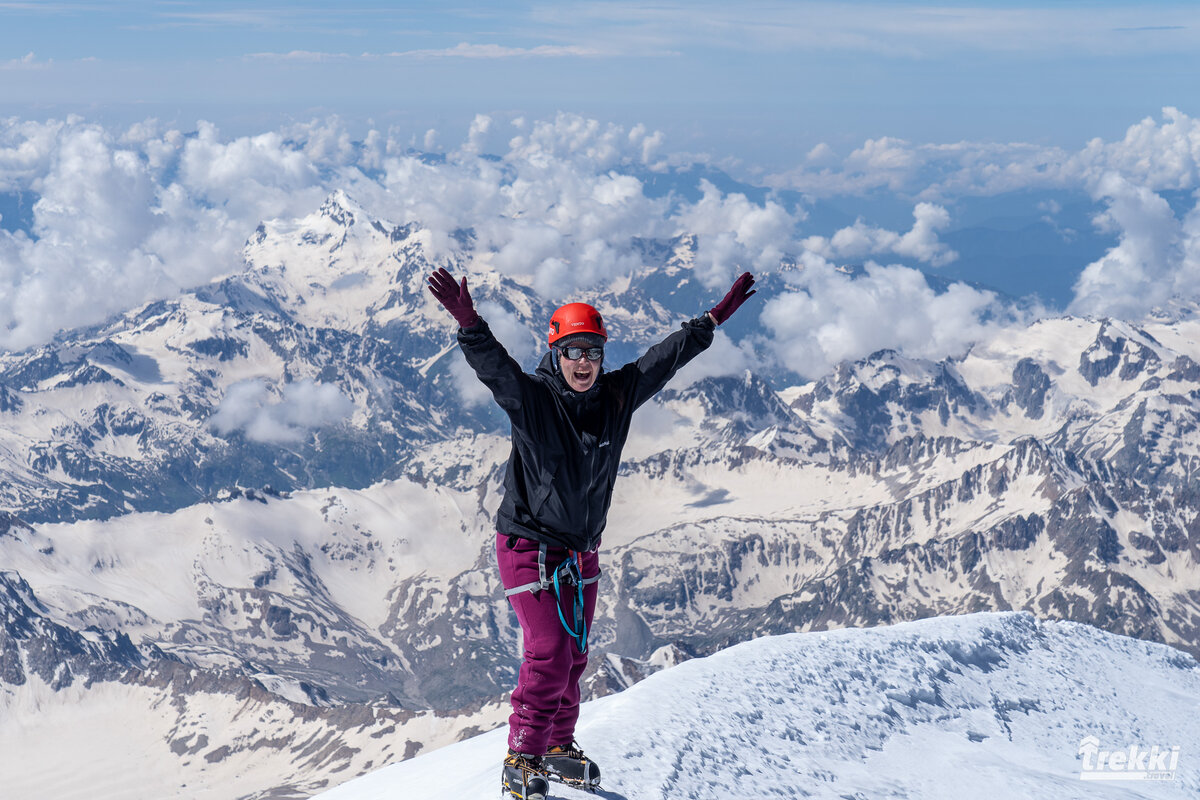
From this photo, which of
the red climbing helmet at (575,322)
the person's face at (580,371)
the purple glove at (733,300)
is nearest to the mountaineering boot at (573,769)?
the person's face at (580,371)

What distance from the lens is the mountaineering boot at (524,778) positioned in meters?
14.6

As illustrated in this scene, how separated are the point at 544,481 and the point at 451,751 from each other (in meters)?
12.1

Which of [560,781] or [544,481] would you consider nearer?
[544,481]

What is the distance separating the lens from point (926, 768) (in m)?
19.7

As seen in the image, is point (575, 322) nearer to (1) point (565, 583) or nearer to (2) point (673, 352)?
(2) point (673, 352)

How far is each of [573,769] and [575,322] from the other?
7205 millimetres

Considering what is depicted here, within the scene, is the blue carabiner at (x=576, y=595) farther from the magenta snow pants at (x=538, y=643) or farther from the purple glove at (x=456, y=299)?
Result: the purple glove at (x=456, y=299)

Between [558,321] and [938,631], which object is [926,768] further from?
[558,321]

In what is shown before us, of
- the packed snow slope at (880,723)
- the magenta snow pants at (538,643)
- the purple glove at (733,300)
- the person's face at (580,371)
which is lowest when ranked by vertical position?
the packed snow slope at (880,723)

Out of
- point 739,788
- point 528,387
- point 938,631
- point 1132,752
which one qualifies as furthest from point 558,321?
point 1132,752

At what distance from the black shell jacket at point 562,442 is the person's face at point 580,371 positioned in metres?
0.12

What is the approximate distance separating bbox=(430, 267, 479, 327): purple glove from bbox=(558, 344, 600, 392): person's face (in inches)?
80.4

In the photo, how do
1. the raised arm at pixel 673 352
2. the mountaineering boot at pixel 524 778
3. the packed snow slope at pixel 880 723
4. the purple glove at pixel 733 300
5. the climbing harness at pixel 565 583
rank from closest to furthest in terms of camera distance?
the climbing harness at pixel 565 583 < the mountaineering boot at pixel 524 778 < the raised arm at pixel 673 352 < the purple glove at pixel 733 300 < the packed snow slope at pixel 880 723

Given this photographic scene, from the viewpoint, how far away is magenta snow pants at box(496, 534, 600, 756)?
14.6 m
